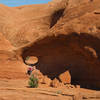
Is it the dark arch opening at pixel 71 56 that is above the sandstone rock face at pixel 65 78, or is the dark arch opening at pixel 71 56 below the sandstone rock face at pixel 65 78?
above

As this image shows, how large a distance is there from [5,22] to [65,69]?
8267 millimetres

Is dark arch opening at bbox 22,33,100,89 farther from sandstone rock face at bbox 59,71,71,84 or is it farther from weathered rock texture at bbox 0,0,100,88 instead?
sandstone rock face at bbox 59,71,71,84

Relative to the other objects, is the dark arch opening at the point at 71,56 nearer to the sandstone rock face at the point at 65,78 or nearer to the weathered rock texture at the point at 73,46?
the weathered rock texture at the point at 73,46

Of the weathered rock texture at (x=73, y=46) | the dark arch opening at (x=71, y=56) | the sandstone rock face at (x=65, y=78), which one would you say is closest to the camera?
the weathered rock texture at (x=73, y=46)

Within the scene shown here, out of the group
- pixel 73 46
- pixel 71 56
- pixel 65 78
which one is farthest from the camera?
pixel 71 56

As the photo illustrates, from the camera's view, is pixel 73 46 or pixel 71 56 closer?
pixel 73 46

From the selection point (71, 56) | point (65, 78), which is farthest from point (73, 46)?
point (65, 78)

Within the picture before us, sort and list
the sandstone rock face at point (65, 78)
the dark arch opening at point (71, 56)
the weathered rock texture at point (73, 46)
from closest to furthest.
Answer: the weathered rock texture at point (73, 46), the dark arch opening at point (71, 56), the sandstone rock face at point (65, 78)

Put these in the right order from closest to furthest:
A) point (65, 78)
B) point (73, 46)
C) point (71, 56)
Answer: point (73, 46) → point (65, 78) → point (71, 56)

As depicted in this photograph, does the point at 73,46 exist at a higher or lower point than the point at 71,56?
higher

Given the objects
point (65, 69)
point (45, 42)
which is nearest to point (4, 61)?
point (45, 42)

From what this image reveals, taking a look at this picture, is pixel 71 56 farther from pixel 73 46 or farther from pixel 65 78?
pixel 65 78

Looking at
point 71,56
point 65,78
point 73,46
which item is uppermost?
point 73,46

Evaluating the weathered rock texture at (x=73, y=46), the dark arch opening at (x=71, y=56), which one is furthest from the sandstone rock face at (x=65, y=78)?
the dark arch opening at (x=71, y=56)
